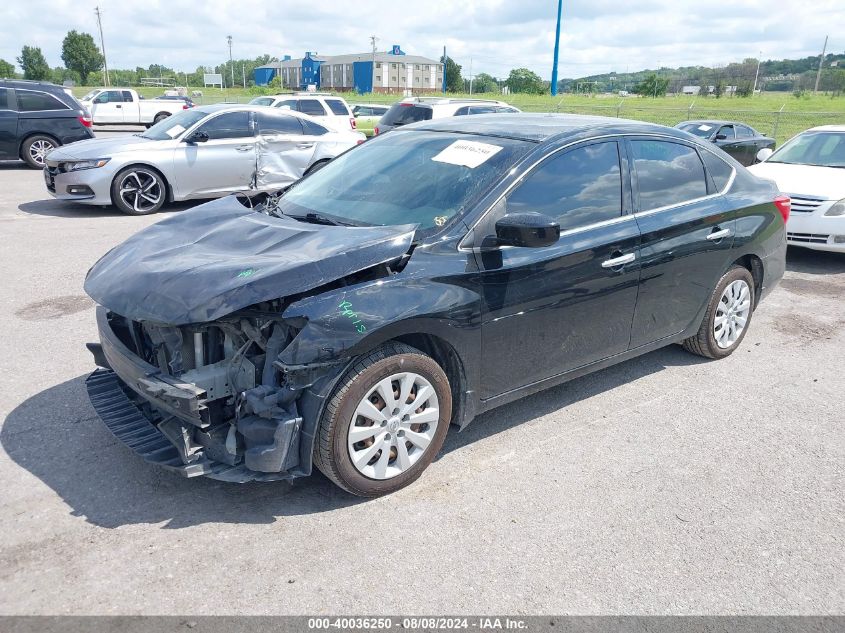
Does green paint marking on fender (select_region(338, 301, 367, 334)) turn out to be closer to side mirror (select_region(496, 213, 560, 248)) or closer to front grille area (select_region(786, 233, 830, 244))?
side mirror (select_region(496, 213, 560, 248))

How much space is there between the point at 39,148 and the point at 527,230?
15.1m

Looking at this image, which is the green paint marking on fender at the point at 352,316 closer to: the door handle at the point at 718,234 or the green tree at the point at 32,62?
the door handle at the point at 718,234

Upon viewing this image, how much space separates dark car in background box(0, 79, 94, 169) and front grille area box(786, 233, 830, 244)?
13.8 metres

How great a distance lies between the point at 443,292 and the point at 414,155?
125 cm

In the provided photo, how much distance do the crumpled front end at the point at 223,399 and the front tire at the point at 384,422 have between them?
0.51 feet

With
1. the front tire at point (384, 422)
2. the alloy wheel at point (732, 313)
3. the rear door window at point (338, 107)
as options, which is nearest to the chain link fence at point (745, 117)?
the rear door window at point (338, 107)

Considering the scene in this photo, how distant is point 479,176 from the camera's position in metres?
3.84

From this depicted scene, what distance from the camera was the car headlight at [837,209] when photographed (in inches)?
318

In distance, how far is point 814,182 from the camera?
340 inches

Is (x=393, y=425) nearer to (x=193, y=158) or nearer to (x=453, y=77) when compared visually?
(x=193, y=158)

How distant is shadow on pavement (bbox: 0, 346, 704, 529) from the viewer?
3291mm

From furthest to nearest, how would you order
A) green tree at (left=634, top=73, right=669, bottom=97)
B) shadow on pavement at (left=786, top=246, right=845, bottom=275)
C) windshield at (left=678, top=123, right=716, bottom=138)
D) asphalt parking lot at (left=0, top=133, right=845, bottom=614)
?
green tree at (left=634, top=73, right=669, bottom=97) < windshield at (left=678, top=123, right=716, bottom=138) < shadow on pavement at (left=786, top=246, right=845, bottom=275) < asphalt parking lot at (left=0, top=133, right=845, bottom=614)

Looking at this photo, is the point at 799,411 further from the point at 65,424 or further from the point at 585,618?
the point at 65,424

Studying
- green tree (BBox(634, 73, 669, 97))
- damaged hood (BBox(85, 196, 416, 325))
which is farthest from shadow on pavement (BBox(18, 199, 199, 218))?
green tree (BBox(634, 73, 669, 97))
